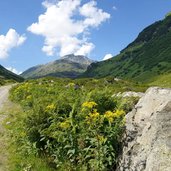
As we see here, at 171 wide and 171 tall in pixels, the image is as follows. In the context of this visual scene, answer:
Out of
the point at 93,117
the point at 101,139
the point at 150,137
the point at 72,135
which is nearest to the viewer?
the point at 150,137

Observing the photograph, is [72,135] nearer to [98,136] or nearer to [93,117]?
[93,117]

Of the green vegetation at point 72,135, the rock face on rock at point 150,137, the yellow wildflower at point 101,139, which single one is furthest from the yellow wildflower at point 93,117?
the rock face on rock at point 150,137

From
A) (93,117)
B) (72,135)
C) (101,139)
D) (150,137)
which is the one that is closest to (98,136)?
(101,139)

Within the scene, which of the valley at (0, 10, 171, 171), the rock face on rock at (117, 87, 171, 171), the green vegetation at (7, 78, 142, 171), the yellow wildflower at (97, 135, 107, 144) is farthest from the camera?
the green vegetation at (7, 78, 142, 171)

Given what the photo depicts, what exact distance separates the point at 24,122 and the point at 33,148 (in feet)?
4.53

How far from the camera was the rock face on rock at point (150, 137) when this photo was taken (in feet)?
26.6

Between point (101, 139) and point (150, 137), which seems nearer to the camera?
point (150, 137)

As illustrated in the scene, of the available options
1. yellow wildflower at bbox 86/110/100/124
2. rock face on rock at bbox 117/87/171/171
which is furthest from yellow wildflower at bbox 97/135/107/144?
rock face on rock at bbox 117/87/171/171

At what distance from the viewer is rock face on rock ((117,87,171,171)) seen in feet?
26.6

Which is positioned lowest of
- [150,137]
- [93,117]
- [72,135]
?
[72,135]

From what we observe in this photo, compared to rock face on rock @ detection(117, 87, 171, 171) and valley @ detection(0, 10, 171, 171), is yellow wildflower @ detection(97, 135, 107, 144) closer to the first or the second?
valley @ detection(0, 10, 171, 171)

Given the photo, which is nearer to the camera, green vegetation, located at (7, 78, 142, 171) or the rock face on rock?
the rock face on rock

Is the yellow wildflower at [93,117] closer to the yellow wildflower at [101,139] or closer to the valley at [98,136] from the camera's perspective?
the valley at [98,136]

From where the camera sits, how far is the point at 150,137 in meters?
8.63
